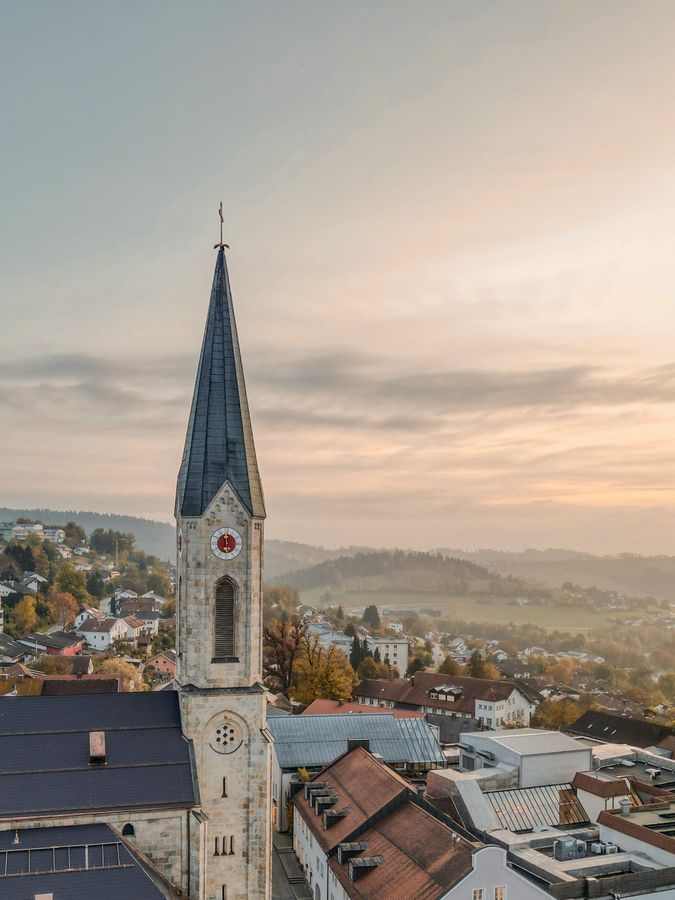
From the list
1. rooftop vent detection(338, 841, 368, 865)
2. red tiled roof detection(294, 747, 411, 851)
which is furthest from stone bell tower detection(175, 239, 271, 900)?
red tiled roof detection(294, 747, 411, 851)

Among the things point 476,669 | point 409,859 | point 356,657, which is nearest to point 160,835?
point 409,859

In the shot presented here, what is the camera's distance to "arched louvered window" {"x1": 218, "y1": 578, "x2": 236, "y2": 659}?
39844mm

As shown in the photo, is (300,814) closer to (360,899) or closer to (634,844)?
(360,899)

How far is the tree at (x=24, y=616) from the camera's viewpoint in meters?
156

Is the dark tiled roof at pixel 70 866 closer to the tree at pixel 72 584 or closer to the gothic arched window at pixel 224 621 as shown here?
the gothic arched window at pixel 224 621

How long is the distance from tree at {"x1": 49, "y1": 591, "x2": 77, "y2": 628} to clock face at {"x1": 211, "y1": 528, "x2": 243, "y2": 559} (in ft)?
456

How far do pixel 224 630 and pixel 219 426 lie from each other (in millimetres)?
10227

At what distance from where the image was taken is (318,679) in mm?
108562

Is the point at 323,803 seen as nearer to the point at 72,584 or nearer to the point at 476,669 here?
the point at 476,669

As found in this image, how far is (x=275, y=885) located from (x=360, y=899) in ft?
49.2

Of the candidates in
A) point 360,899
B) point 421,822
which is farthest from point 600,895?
point 360,899

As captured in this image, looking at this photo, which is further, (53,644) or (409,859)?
(53,644)

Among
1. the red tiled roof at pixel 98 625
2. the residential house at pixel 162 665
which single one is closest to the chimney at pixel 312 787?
the residential house at pixel 162 665

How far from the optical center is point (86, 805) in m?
34.7
